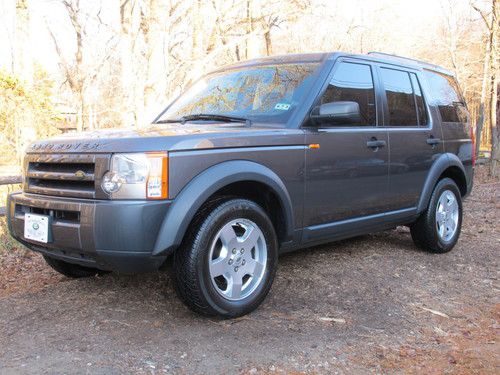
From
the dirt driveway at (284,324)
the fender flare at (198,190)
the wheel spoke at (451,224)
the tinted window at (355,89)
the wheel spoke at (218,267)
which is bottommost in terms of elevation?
the dirt driveway at (284,324)

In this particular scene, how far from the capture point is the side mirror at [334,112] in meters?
3.88

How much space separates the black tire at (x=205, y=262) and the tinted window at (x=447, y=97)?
10.4 ft

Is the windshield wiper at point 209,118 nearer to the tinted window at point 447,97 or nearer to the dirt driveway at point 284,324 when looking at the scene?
the dirt driveway at point 284,324

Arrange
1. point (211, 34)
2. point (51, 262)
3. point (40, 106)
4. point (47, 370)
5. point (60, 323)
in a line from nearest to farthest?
point (47, 370) < point (60, 323) < point (51, 262) < point (40, 106) < point (211, 34)

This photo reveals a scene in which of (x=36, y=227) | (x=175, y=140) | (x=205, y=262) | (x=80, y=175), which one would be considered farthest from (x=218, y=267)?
(x=36, y=227)

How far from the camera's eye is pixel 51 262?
13.7ft

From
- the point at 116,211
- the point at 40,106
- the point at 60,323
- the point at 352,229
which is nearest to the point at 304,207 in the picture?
the point at 352,229

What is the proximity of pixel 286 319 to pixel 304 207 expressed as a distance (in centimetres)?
89

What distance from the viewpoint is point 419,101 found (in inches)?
209

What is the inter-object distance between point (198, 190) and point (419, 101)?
10.4 feet

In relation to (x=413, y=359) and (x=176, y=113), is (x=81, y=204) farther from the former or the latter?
(x=413, y=359)

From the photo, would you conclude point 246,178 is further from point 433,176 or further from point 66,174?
point 433,176

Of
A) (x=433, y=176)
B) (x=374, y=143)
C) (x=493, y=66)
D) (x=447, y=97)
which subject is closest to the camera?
(x=374, y=143)

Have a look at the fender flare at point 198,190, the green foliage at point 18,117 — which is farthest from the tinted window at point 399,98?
the green foliage at point 18,117
